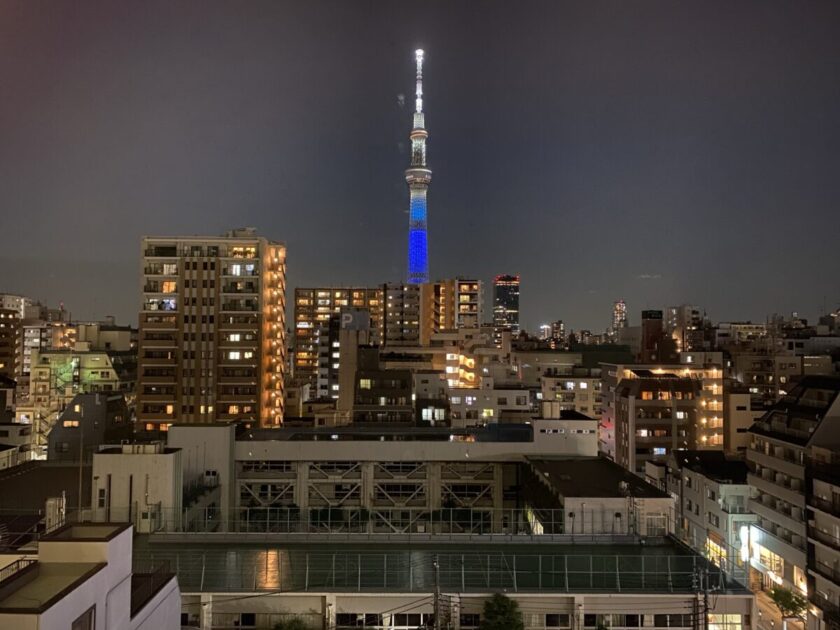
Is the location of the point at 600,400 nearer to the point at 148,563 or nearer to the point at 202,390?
the point at 202,390

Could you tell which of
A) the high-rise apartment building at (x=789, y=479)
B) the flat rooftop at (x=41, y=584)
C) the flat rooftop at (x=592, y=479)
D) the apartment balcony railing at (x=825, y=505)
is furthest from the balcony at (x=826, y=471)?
the flat rooftop at (x=41, y=584)

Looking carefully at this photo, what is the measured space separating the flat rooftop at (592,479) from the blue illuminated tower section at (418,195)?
64.7 meters

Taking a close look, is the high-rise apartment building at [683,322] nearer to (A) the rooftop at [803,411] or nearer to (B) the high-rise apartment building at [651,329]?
(B) the high-rise apartment building at [651,329]

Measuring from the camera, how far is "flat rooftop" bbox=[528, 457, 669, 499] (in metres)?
15.9

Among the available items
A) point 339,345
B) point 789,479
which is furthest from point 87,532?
point 339,345

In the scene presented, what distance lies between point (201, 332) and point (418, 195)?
59.7 metres

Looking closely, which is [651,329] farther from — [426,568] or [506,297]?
[506,297]

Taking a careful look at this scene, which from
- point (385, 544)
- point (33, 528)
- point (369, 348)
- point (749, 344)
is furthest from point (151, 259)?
point (749, 344)

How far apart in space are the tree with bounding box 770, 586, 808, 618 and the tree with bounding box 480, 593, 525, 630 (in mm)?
12309

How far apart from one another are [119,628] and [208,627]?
531 cm

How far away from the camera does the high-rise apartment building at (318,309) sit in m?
73.9

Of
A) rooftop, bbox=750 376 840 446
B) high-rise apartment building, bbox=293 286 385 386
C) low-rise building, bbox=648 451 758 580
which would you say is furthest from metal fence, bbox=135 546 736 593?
high-rise apartment building, bbox=293 286 385 386

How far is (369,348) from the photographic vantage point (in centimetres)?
4631

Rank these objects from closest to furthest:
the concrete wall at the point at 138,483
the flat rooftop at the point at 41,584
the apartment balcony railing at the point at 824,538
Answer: the flat rooftop at the point at 41,584 → the concrete wall at the point at 138,483 → the apartment balcony railing at the point at 824,538
